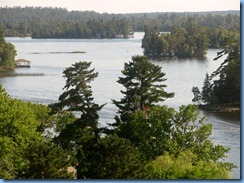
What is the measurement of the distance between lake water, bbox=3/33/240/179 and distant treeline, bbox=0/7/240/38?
8 centimetres

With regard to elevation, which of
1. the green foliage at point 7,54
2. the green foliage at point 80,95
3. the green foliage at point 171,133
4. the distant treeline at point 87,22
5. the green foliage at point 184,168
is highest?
the distant treeline at point 87,22

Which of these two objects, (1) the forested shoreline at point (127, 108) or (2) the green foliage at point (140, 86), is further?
(2) the green foliage at point (140, 86)

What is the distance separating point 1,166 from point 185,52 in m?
2.01

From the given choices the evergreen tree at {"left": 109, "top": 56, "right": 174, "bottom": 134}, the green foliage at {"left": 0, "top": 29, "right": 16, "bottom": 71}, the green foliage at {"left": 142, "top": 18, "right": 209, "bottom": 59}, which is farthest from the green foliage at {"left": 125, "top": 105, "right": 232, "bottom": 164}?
the green foliage at {"left": 0, "top": 29, "right": 16, "bottom": 71}

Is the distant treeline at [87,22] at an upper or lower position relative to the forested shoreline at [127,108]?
upper

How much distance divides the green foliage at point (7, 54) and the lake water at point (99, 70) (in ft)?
0.18

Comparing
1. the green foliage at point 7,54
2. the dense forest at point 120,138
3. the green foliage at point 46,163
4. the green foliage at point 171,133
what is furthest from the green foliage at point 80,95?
the green foliage at point 46,163

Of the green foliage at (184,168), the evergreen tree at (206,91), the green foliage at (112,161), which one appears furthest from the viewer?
the evergreen tree at (206,91)

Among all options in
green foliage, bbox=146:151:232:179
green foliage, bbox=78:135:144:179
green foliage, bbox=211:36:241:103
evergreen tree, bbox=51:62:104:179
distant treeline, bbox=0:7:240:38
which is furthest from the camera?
evergreen tree, bbox=51:62:104:179

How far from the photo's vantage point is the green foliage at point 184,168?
427 cm

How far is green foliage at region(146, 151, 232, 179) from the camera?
168 inches

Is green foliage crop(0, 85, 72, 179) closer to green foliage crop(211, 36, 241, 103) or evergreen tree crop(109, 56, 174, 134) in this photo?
evergreen tree crop(109, 56, 174, 134)

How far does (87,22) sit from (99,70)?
47 cm

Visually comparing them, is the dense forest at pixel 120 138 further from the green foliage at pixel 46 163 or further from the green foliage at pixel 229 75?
the green foliage at pixel 229 75
